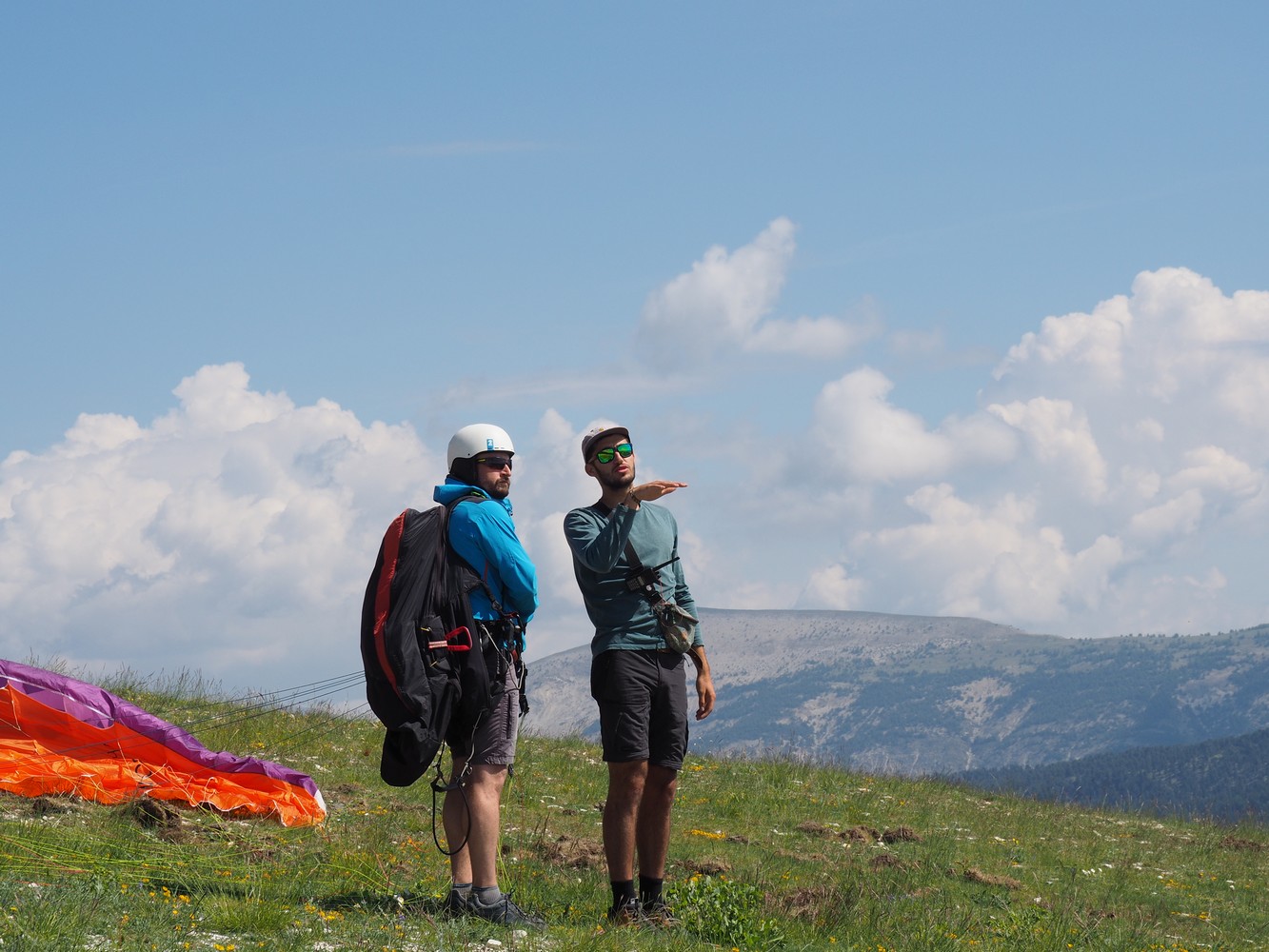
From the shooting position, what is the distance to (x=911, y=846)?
12266 mm

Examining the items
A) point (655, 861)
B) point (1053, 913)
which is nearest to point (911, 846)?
point (1053, 913)

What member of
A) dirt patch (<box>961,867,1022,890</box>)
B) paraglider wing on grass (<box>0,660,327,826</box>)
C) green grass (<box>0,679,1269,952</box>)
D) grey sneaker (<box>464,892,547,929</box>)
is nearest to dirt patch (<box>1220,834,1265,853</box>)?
green grass (<box>0,679,1269,952</box>)

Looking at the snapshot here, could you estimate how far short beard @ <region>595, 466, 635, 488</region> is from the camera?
7.00 m

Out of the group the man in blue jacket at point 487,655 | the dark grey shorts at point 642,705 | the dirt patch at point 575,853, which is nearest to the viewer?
the man in blue jacket at point 487,655

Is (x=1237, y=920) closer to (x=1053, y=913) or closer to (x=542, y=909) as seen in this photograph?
(x=1053, y=913)

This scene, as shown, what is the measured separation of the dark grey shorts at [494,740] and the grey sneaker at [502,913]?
0.64m

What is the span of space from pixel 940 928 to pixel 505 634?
317cm

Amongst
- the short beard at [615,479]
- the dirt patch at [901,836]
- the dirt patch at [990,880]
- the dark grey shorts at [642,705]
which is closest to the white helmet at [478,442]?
the short beard at [615,479]

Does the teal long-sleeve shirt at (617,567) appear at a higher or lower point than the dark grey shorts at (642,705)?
higher

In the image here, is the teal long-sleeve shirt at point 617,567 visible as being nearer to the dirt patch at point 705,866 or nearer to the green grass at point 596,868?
the green grass at point 596,868

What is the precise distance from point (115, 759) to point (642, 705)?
5.02m

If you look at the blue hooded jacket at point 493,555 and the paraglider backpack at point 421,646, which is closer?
the paraglider backpack at point 421,646

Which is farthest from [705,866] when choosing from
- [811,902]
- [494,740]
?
[494,740]

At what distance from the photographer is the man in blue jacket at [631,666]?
6.67 m
